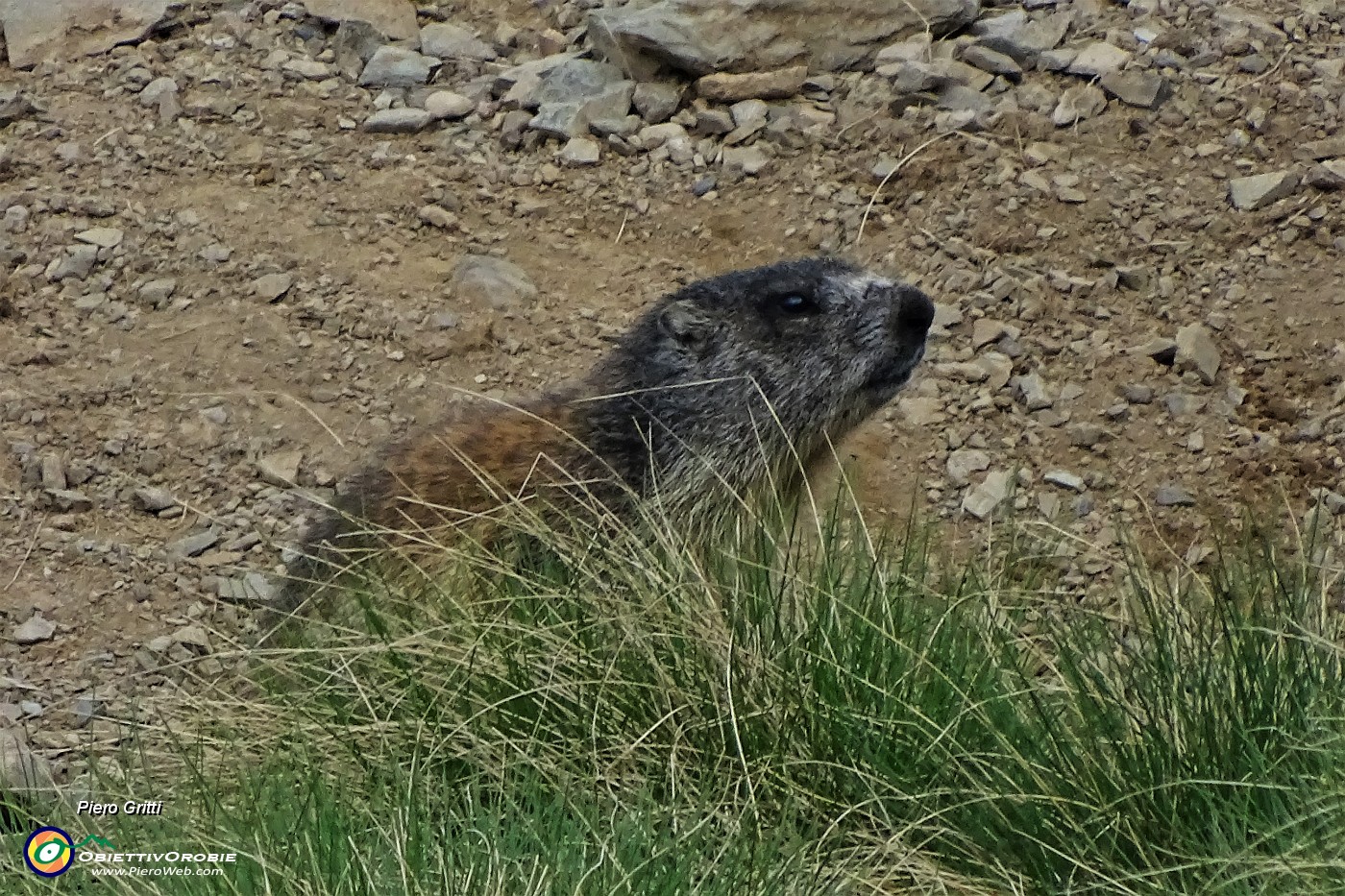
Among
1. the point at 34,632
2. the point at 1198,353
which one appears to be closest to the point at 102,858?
the point at 34,632

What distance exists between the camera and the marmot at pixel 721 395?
5.19m

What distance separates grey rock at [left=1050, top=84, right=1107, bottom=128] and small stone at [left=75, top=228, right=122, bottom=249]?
3825mm

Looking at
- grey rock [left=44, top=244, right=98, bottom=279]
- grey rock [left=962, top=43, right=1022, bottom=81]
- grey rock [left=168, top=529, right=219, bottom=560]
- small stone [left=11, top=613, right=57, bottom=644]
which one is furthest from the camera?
grey rock [left=962, top=43, right=1022, bottom=81]

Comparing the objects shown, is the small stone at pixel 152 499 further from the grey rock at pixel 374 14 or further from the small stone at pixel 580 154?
the grey rock at pixel 374 14

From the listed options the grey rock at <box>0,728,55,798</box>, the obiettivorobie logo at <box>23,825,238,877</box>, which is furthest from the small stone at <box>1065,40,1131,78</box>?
the obiettivorobie logo at <box>23,825,238,877</box>

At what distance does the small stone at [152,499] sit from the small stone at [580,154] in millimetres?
2357

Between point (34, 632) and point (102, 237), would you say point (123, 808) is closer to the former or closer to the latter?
point (34, 632)

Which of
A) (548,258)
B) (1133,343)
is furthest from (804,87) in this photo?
(1133,343)

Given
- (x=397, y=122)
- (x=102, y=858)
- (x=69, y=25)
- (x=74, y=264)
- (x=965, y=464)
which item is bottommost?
(x=965, y=464)

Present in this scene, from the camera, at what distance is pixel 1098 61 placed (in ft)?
23.6

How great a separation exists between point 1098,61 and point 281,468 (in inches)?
150

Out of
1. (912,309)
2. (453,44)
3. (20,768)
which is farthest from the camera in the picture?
(453,44)

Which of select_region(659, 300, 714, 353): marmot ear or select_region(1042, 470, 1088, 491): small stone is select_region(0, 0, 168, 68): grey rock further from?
select_region(1042, 470, 1088, 491): small stone

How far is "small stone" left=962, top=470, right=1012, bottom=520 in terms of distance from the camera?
18.7 feet
